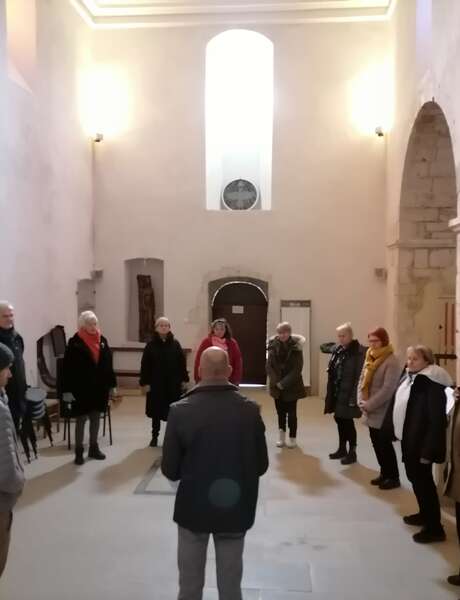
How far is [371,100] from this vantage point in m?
10.1

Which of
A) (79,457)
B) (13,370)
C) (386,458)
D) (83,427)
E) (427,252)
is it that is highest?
(427,252)

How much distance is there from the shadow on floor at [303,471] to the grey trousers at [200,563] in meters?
2.58

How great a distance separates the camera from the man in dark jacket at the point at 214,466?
2.61m

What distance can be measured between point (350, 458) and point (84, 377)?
2.74 metres

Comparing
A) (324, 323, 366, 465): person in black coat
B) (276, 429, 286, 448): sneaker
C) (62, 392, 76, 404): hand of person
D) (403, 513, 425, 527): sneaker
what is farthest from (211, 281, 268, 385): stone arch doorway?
(403, 513, 425, 527): sneaker

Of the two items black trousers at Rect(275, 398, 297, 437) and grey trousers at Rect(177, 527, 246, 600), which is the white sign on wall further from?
grey trousers at Rect(177, 527, 246, 600)

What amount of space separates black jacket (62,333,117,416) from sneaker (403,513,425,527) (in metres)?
3.02

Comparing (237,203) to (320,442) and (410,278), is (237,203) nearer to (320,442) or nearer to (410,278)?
(410,278)

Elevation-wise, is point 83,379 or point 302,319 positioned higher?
point 302,319

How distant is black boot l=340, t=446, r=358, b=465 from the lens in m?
6.07

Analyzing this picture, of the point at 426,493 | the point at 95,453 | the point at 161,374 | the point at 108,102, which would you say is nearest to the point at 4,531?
the point at 426,493

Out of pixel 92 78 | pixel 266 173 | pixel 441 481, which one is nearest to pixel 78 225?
pixel 92 78

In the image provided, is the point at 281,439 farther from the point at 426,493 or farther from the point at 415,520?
the point at 426,493

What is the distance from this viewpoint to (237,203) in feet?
36.8
